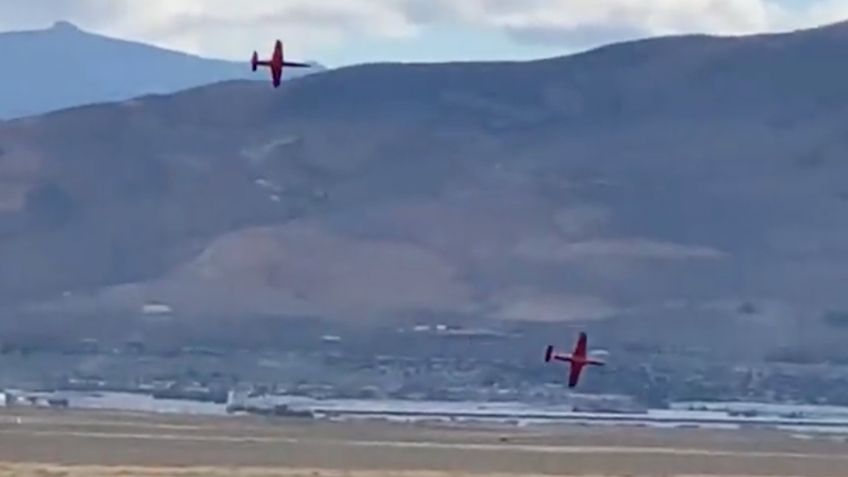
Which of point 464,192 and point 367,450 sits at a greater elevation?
point 464,192

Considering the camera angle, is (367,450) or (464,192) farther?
(464,192)

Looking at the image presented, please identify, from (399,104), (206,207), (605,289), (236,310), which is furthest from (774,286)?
(399,104)

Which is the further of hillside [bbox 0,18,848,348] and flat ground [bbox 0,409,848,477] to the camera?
hillside [bbox 0,18,848,348]

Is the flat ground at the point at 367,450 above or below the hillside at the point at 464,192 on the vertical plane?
below

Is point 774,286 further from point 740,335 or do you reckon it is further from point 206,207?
point 206,207

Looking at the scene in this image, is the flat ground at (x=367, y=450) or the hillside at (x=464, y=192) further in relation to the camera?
the hillside at (x=464, y=192)
